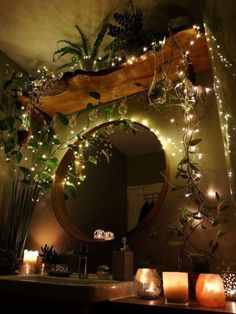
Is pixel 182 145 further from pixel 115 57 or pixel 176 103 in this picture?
pixel 115 57

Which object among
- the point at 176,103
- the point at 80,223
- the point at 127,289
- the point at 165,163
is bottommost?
the point at 127,289

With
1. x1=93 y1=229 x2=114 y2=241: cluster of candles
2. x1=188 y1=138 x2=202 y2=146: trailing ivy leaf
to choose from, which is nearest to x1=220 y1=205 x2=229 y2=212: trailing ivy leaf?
x1=188 y1=138 x2=202 y2=146: trailing ivy leaf

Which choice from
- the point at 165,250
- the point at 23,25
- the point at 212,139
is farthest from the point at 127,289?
the point at 23,25

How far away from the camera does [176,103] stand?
1.52 m

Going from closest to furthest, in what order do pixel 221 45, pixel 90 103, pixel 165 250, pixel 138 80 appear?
pixel 221 45
pixel 165 250
pixel 138 80
pixel 90 103

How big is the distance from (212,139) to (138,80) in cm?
51

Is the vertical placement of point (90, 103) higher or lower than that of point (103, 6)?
lower

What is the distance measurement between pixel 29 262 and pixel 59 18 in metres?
1.37

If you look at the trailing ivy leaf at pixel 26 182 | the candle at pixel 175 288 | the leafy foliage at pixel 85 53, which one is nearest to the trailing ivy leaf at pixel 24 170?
the trailing ivy leaf at pixel 26 182

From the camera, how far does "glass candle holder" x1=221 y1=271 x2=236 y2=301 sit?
1.03 m

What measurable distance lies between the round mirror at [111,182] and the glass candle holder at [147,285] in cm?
34

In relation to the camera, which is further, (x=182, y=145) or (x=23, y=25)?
(x=23, y=25)

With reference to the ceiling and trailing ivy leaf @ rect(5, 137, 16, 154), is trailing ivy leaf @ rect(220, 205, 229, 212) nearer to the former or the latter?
the ceiling

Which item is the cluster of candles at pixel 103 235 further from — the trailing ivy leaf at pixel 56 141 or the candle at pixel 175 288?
the trailing ivy leaf at pixel 56 141
